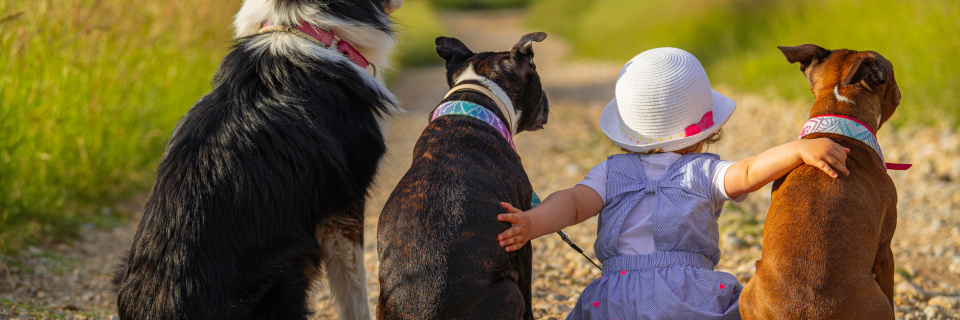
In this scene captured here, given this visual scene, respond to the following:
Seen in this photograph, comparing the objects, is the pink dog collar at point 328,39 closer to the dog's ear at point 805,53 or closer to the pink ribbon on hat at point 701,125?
the pink ribbon on hat at point 701,125

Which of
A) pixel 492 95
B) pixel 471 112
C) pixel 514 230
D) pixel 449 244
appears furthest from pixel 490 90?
pixel 449 244

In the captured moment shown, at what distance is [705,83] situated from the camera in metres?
2.59

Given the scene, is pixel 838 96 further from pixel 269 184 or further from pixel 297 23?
pixel 297 23

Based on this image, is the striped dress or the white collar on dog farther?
the white collar on dog

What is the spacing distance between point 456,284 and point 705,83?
3.81 ft

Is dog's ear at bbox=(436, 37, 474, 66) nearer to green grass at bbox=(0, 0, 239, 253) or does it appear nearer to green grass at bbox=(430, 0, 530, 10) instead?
green grass at bbox=(0, 0, 239, 253)

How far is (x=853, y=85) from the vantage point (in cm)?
241

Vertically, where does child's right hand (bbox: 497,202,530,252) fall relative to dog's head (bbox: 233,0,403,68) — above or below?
below

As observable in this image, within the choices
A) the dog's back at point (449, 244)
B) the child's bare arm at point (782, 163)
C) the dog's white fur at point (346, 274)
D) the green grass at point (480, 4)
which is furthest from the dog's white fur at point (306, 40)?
the green grass at point (480, 4)

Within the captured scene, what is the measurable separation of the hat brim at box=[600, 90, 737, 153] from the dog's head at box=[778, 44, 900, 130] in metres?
0.28

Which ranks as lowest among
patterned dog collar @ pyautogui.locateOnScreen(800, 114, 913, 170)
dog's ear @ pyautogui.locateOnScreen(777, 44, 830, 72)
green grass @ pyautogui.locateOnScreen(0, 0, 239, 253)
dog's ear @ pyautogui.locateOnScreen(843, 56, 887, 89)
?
patterned dog collar @ pyautogui.locateOnScreen(800, 114, 913, 170)

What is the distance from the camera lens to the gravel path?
3.35 meters

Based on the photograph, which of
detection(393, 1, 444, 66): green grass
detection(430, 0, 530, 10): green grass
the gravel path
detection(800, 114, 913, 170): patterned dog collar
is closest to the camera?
detection(800, 114, 913, 170): patterned dog collar

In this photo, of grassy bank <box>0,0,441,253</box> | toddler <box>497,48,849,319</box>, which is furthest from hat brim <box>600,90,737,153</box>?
grassy bank <box>0,0,441,253</box>
